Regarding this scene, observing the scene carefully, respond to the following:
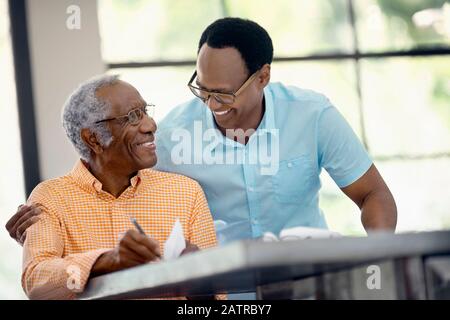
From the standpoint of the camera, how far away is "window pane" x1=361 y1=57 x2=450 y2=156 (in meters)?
3.95

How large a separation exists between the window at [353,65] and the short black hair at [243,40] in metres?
1.19

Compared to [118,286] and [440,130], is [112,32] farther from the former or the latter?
[118,286]

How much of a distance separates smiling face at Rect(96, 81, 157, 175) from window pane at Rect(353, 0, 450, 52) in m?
1.83

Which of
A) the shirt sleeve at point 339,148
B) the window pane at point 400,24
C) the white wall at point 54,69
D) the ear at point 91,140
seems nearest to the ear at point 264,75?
the shirt sleeve at point 339,148

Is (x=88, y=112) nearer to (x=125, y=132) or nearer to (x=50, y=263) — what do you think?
(x=125, y=132)

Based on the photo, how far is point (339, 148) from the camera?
8.48 feet

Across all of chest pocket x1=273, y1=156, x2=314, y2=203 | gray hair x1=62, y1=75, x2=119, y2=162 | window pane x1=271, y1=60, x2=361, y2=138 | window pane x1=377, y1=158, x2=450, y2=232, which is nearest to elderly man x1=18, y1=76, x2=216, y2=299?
gray hair x1=62, y1=75, x2=119, y2=162

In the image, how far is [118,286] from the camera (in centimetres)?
170

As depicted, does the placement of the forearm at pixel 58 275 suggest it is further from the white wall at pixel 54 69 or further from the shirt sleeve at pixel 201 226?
the white wall at pixel 54 69

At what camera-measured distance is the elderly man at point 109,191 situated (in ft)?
7.14

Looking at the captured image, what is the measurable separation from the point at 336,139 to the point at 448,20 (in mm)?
1671

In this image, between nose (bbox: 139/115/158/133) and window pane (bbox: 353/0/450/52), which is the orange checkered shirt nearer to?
nose (bbox: 139/115/158/133)
